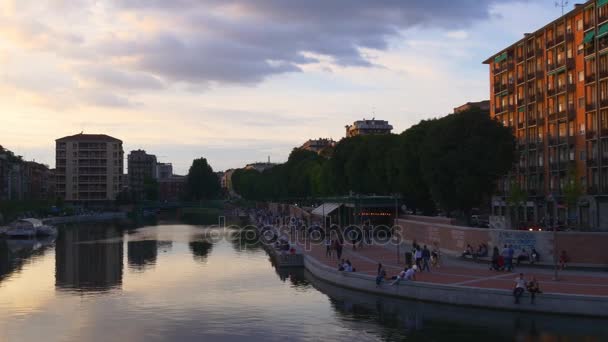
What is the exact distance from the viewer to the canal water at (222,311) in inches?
1113

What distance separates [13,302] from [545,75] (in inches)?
2619

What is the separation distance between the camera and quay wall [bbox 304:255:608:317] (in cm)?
2878

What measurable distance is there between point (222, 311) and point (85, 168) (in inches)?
6743

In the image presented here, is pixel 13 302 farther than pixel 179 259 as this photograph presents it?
No

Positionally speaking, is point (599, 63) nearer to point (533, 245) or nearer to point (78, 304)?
point (533, 245)

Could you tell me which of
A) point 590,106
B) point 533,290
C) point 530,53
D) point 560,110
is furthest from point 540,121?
point 533,290

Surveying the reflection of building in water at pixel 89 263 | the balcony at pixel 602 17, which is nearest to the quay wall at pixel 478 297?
the reflection of building in water at pixel 89 263

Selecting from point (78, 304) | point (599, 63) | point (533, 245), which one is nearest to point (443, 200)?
point (533, 245)

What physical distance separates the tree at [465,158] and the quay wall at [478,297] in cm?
2261

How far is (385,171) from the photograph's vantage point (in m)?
83.2

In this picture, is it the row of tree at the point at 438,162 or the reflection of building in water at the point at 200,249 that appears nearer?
the row of tree at the point at 438,162

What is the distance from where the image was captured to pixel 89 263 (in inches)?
2375

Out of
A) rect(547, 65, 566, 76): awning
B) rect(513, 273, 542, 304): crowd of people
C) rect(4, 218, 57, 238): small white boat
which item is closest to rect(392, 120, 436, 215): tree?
rect(547, 65, 566, 76): awning

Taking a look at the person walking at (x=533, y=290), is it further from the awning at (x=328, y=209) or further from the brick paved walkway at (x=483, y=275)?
the awning at (x=328, y=209)
